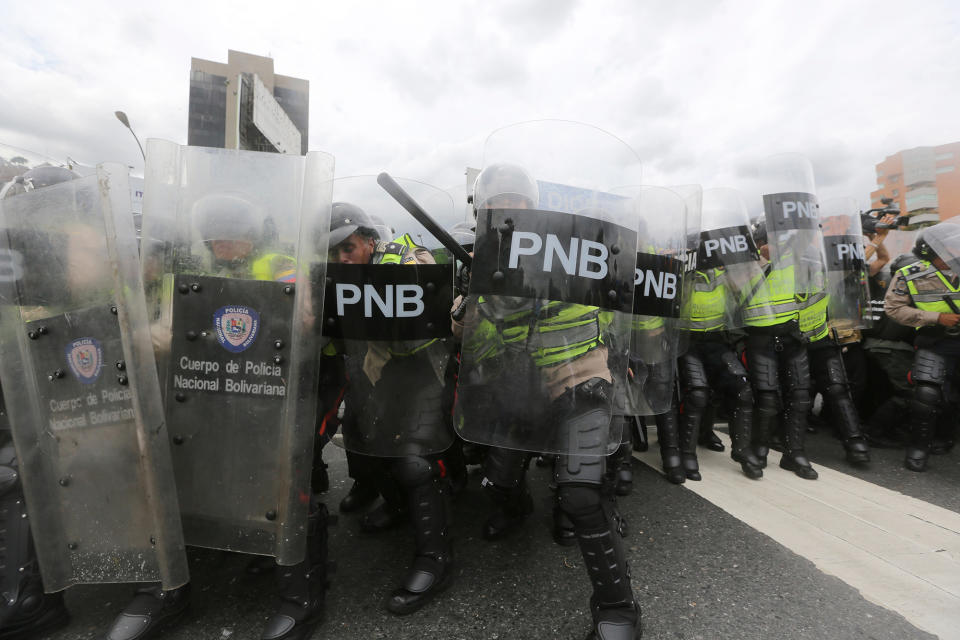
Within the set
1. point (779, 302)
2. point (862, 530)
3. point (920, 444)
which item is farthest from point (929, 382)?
point (862, 530)

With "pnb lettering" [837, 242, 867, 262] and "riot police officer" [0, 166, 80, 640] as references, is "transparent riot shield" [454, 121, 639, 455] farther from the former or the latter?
"pnb lettering" [837, 242, 867, 262]

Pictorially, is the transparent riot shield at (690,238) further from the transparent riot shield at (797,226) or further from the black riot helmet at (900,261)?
the black riot helmet at (900,261)

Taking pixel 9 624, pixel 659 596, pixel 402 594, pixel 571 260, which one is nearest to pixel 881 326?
pixel 659 596

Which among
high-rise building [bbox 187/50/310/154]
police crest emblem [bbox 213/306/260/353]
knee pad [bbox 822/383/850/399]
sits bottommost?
knee pad [bbox 822/383/850/399]

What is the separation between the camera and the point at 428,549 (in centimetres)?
218

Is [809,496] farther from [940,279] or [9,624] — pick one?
[9,624]

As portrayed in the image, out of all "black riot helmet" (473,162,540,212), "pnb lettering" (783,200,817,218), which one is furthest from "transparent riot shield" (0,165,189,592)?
"pnb lettering" (783,200,817,218)

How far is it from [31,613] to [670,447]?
3.68 m

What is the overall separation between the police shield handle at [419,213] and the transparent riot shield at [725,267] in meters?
2.50

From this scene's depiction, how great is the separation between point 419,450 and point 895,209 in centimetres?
594

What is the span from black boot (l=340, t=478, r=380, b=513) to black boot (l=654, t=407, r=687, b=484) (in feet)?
7.04

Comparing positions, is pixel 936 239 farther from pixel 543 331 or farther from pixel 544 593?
pixel 544 593

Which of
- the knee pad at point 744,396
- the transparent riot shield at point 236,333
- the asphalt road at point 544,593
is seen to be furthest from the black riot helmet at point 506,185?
the knee pad at point 744,396

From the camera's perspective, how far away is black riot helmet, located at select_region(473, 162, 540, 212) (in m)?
1.78
